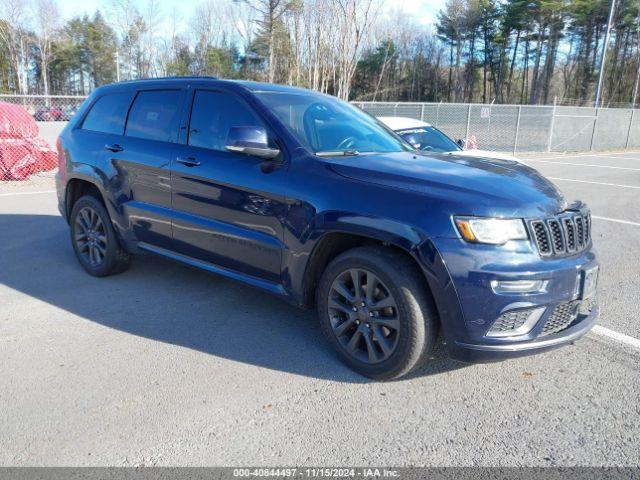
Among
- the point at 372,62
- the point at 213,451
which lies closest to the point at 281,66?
the point at 372,62

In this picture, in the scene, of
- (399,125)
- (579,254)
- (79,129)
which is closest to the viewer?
(579,254)

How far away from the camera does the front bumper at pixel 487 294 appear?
9.51ft

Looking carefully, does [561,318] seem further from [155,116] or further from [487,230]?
[155,116]

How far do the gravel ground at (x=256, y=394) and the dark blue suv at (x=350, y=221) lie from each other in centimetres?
36

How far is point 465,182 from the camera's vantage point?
126 inches

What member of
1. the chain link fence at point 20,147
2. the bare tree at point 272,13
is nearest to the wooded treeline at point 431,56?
the bare tree at point 272,13

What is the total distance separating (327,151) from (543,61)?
240 ft

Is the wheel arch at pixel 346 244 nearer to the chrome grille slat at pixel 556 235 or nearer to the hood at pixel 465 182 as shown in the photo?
the hood at pixel 465 182

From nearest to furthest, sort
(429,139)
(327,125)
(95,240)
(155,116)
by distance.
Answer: (327,125) → (155,116) → (95,240) → (429,139)

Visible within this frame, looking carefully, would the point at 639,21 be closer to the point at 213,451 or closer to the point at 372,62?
the point at 372,62

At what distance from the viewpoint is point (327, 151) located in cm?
381

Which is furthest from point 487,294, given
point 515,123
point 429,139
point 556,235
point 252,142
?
point 515,123

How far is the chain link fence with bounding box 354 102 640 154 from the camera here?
2164 centimetres

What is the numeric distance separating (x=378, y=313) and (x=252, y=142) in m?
1.40
